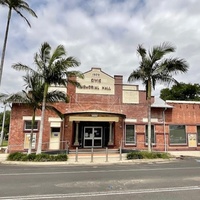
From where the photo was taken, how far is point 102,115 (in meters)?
21.6

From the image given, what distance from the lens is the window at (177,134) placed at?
24797mm

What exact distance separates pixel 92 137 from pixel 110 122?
8.63 feet

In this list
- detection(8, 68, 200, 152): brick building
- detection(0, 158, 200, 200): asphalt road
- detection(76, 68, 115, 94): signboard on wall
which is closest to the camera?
detection(0, 158, 200, 200): asphalt road

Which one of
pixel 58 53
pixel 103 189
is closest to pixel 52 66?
pixel 58 53

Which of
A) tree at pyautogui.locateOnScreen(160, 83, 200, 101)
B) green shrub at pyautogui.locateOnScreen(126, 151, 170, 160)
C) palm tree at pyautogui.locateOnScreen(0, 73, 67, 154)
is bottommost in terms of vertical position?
green shrub at pyautogui.locateOnScreen(126, 151, 170, 160)

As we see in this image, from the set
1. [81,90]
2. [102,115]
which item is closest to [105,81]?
[81,90]

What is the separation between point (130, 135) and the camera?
24.0m

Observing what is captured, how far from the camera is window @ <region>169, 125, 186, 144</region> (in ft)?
81.4

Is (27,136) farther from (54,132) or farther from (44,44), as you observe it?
(44,44)

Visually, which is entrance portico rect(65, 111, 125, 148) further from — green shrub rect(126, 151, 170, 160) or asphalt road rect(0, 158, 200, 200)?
asphalt road rect(0, 158, 200, 200)

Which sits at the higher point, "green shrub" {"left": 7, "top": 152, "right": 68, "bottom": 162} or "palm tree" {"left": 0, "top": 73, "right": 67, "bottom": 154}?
"palm tree" {"left": 0, "top": 73, "right": 67, "bottom": 154}

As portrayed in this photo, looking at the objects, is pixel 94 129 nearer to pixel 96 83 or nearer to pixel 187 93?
pixel 96 83

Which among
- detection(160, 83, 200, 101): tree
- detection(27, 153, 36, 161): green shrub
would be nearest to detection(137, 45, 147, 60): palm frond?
detection(27, 153, 36, 161): green shrub

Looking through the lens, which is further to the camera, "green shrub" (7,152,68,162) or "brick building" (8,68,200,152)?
"brick building" (8,68,200,152)
